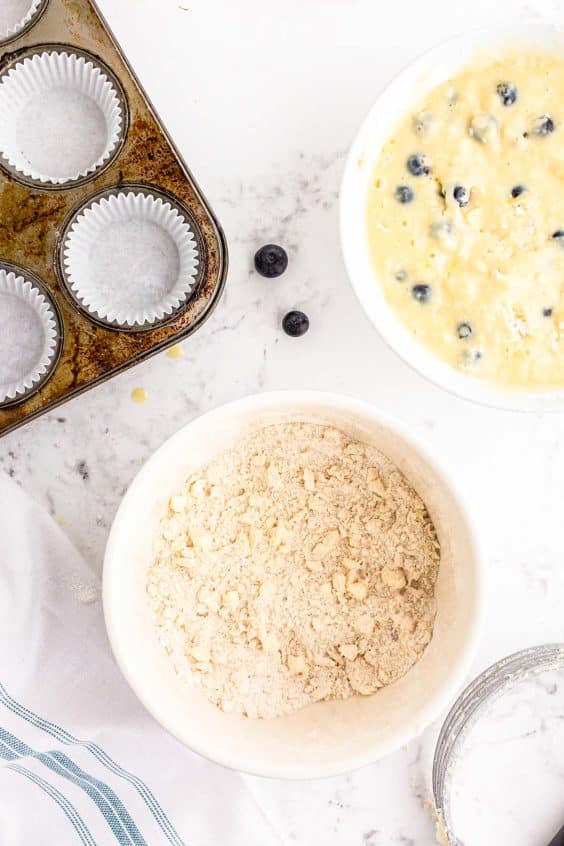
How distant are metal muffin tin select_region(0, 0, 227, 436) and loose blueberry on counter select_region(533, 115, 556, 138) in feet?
1.92

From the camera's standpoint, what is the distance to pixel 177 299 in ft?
5.50

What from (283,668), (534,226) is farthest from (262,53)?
(283,668)

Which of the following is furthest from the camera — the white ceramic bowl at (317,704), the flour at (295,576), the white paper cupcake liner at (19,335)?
the white paper cupcake liner at (19,335)

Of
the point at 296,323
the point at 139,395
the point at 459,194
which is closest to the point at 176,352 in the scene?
the point at 139,395

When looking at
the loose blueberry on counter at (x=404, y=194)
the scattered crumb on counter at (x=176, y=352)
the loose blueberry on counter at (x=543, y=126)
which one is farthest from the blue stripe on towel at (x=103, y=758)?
the loose blueberry on counter at (x=543, y=126)

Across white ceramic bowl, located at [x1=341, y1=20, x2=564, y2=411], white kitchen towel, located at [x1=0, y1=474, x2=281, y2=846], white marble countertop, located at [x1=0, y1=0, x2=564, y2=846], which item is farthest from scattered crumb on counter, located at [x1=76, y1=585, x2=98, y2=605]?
white ceramic bowl, located at [x1=341, y1=20, x2=564, y2=411]

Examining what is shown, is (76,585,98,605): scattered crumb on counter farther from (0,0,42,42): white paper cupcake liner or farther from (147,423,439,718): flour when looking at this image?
(0,0,42,42): white paper cupcake liner

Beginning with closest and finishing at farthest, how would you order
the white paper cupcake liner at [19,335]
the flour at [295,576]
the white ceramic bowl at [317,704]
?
the white ceramic bowl at [317,704]
the flour at [295,576]
the white paper cupcake liner at [19,335]

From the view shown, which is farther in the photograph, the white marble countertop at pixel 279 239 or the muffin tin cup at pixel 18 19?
the white marble countertop at pixel 279 239

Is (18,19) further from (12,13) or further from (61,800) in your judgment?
(61,800)

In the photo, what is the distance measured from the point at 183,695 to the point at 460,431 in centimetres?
74

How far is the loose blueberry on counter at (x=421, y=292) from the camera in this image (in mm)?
1567

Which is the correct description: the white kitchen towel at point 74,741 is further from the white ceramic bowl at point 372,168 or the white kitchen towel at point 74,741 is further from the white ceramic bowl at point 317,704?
the white ceramic bowl at point 372,168

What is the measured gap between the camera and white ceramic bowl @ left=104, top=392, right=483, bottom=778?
1.48 m
